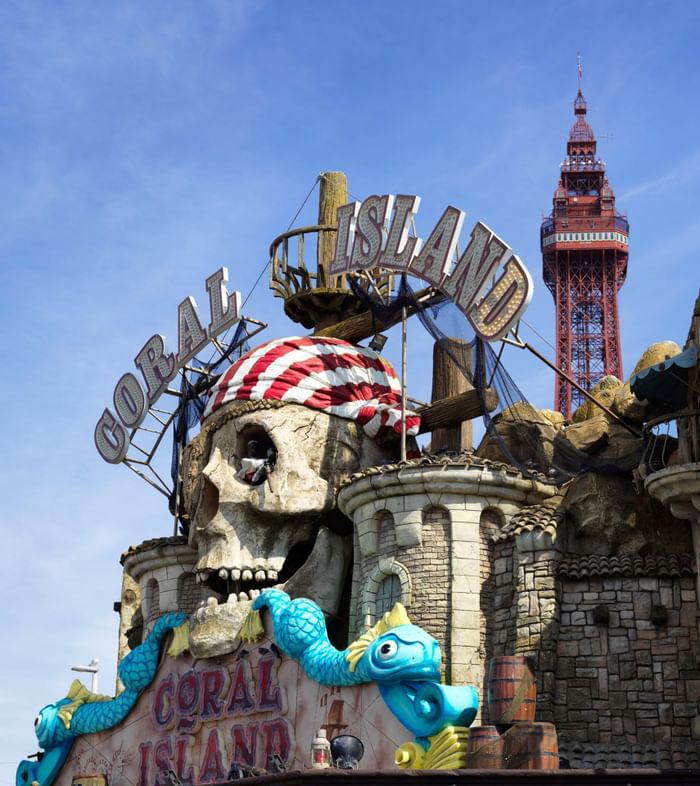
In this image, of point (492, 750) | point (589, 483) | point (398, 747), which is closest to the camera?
point (492, 750)

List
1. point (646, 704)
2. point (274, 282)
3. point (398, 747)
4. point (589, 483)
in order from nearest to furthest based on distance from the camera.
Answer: point (398, 747)
point (646, 704)
point (589, 483)
point (274, 282)

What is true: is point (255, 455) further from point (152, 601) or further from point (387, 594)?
point (152, 601)

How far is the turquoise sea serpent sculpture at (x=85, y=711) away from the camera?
97.8 ft

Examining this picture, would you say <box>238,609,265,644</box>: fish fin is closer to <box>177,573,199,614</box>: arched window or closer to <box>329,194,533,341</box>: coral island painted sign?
<box>177,573,199,614</box>: arched window

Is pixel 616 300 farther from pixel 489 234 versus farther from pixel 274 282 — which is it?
pixel 489 234

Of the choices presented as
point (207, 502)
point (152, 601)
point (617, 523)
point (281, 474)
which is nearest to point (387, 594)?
point (281, 474)

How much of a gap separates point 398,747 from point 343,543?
295 inches

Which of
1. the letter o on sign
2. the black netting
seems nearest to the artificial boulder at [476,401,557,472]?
the black netting

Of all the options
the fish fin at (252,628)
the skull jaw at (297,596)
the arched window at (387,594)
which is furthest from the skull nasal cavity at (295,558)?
the arched window at (387,594)

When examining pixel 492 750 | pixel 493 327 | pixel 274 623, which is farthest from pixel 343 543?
pixel 492 750

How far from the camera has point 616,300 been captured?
8150 centimetres

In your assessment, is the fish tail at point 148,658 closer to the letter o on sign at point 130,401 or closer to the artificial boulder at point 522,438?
the artificial boulder at point 522,438

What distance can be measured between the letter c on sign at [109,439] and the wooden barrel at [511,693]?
1701 cm

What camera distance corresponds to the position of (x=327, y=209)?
1446 inches
